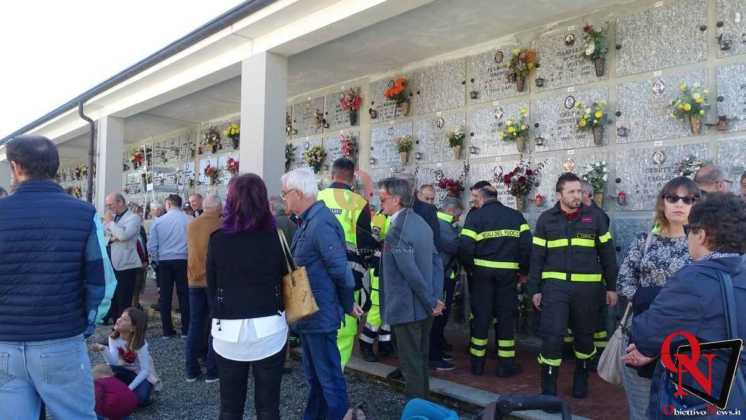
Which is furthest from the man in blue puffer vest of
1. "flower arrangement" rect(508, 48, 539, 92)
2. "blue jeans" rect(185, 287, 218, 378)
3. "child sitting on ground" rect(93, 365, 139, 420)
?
"flower arrangement" rect(508, 48, 539, 92)

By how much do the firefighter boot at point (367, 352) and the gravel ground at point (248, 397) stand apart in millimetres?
337

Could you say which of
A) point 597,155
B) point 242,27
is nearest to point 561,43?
point 597,155

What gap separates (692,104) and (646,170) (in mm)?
842

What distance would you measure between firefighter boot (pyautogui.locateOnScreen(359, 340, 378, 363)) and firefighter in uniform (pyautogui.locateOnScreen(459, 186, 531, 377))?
1.11 metres

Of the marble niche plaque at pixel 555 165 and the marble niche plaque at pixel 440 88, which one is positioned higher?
the marble niche plaque at pixel 440 88

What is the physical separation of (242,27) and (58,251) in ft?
17.2

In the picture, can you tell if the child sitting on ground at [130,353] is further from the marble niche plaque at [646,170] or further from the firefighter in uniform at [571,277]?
the marble niche plaque at [646,170]

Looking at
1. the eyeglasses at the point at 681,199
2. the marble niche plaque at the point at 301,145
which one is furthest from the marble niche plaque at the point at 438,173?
the eyeglasses at the point at 681,199

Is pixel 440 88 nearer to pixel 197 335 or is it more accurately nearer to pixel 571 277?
pixel 571 277

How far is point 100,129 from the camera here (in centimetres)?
1215

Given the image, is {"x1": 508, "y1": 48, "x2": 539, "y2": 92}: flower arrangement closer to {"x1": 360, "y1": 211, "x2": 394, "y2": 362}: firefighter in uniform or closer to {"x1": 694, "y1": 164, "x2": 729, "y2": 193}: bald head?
{"x1": 360, "y1": 211, "x2": 394, "y2": 362}: firefighter in uniform

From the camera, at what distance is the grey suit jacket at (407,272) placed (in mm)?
4145

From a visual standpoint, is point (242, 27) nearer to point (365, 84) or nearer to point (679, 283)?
point (365, 84)

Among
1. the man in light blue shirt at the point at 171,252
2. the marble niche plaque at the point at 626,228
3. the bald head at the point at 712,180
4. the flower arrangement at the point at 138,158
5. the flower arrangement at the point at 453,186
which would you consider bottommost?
the man in light blue shirt at the point at 171,252
